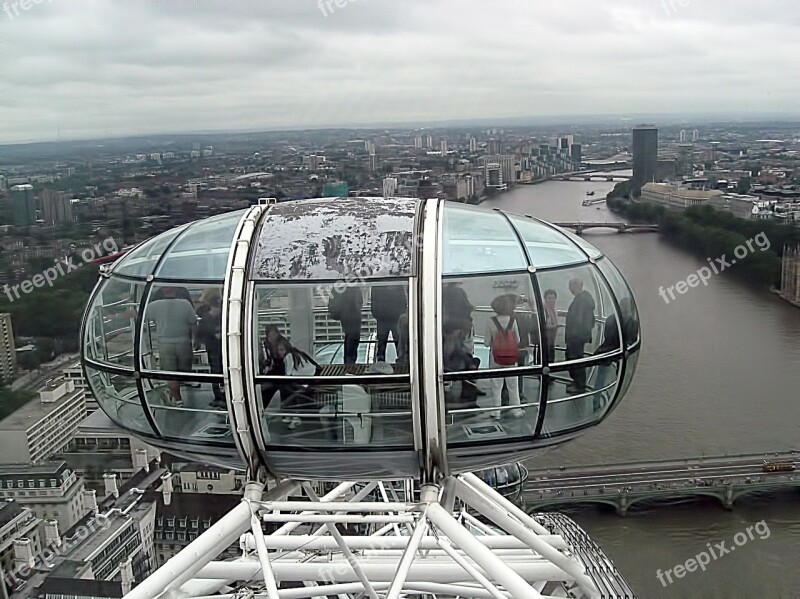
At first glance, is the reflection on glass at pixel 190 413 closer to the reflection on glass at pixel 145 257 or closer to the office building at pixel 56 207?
the reflection on glass at pixel 145 257

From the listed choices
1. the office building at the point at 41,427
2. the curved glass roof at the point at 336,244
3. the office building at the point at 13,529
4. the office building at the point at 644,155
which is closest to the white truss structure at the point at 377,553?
the curved glass roof at the point at 336,244

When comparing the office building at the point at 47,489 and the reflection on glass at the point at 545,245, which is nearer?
the reflection on glass at the point at 545,245

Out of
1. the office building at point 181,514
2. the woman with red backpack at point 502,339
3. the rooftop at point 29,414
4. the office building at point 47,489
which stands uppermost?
the woman with red backpack at point 502,339

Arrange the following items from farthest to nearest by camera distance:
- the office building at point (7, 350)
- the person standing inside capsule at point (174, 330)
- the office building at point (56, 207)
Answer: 1. the office building at point (7, 350)
2. the office building at point (56, 207)
3. the person standing inside capsule at point (174, 330)
